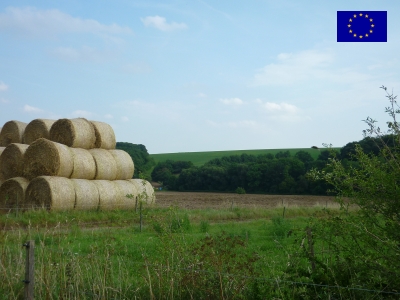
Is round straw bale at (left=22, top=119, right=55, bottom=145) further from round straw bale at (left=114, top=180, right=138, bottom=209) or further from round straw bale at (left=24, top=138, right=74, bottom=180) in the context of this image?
round straw bale at (left=114, top=180, right=138, bottom=209)

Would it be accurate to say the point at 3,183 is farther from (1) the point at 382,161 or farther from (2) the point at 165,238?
(1) the point at 382,161

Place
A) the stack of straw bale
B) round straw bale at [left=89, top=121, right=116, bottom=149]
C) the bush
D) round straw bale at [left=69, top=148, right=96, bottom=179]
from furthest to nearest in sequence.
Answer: the bush < round straw bale at [left=89, top=121, right=116, bottom=149] < round straw bale at [left=69, top=148, right=96, bottom=179] < the stack of straw bale

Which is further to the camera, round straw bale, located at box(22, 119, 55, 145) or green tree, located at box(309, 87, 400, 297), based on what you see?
round straw bale, located at box(22, 119, 55, 145)

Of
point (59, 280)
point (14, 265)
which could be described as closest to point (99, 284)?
point (59, 280)

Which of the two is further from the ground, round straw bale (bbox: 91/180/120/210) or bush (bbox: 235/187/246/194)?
round straw bale (bbox: 91/180/120/210)

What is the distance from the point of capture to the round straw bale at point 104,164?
794 inches

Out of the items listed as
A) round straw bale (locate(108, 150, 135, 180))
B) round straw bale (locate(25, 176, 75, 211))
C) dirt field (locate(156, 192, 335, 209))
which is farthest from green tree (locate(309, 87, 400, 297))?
dirt field (locate(156, 192, 335, 209))

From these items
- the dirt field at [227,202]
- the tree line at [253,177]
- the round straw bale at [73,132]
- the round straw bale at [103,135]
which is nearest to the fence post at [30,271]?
the round straw bale at [73,132]

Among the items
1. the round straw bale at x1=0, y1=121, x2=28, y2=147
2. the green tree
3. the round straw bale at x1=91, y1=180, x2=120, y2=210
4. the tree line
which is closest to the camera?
the green tree

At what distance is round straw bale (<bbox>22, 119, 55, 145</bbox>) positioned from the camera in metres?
20.9

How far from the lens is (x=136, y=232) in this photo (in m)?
14.2

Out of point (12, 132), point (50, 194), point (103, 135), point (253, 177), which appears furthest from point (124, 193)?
point (253, 177)

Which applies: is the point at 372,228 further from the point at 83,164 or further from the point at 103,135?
the point at 103,135

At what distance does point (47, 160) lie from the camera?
18.5 m
